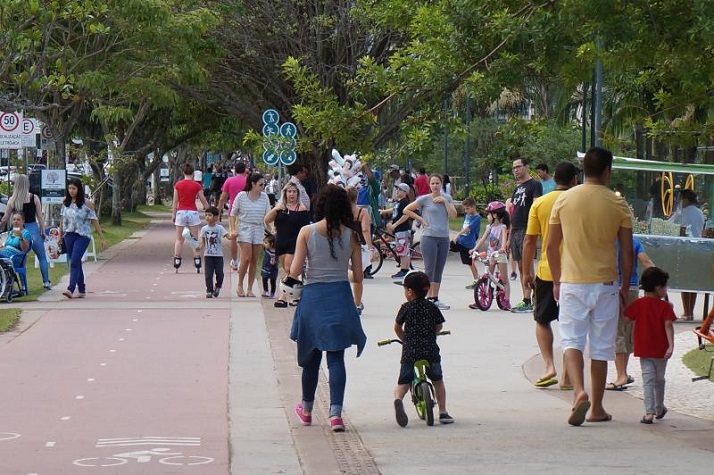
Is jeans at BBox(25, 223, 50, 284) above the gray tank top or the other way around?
the other way around

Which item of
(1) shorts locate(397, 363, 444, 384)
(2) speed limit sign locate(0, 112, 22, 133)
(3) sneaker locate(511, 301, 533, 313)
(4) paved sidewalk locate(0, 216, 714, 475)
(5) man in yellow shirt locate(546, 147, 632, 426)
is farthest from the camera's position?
(2) speed limit sign locate(0, 112, 22, 133)

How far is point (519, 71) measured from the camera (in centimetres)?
939

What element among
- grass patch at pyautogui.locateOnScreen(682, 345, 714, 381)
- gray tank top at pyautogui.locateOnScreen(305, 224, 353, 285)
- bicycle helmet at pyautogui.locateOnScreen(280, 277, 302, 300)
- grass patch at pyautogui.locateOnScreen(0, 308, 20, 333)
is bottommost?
grass patch at pyautogui.locateOnScreen(682, 345, 714, 381)

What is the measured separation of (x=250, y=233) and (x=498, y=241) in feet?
11.1

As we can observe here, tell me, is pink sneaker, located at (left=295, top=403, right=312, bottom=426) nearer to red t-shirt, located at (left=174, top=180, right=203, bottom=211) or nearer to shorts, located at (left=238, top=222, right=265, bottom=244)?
shorts, located at (left=238, top=222, right=265, bottom=244)

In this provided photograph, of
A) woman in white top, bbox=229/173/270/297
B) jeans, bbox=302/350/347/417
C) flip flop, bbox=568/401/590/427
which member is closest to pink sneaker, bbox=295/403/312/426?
jeans, bbox=302/350/347/417

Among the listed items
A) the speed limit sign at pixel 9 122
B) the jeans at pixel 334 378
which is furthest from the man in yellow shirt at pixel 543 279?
the speed limit sign at pixel 9 122

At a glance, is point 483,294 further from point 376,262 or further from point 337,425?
point 337,425

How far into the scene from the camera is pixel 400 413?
914cm

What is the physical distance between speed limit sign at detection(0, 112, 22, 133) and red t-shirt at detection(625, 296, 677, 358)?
16308mm

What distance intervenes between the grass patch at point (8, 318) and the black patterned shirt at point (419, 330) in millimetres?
6642

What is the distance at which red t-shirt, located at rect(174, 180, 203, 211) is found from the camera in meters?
23.9

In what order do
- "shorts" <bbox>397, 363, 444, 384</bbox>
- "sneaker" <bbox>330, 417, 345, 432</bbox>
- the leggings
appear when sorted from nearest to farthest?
"sneaker" <bbox>330, 417, 345, 432</bbox> < "shorts" <bbox>397, 363, 444, 384</bbox> < the leggings

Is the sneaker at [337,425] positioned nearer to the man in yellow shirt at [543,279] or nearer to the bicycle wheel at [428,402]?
the bicycle wheel at [428,402]
